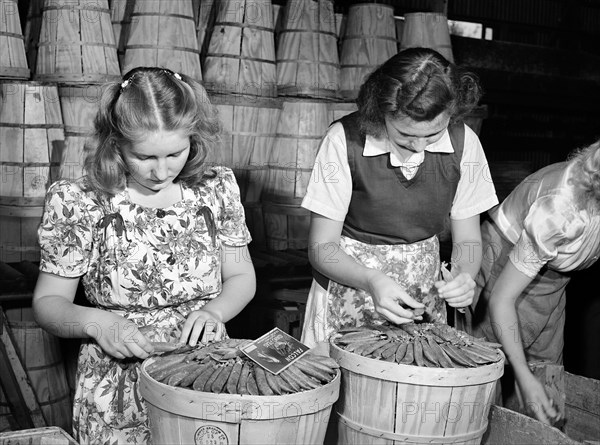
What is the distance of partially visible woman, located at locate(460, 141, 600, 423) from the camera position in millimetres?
2877

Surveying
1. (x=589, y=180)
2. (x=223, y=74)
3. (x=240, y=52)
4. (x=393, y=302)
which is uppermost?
(x=240, y=52)

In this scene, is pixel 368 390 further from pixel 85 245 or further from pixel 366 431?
pixel 85 245

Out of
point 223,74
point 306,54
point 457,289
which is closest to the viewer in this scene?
point 457,289

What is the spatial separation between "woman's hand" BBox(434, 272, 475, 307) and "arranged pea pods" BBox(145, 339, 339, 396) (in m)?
0.45

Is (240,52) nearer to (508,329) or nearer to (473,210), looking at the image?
(473,210)

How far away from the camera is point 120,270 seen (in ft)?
7.88

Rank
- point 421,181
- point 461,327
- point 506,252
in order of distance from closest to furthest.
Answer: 1. point 421,181
2. point 461,327
3. point 506,252

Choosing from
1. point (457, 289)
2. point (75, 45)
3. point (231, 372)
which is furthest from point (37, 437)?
point (75, 45)

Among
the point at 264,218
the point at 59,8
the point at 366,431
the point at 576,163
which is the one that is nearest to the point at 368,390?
the point at 366,431

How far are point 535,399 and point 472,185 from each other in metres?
0.75

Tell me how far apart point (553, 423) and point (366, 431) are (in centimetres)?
87

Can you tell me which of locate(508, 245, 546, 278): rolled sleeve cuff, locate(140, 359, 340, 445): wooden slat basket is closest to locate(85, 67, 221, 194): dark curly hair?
locate(140, 359, 340, 445): wooden slat basket

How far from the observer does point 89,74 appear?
4.00m

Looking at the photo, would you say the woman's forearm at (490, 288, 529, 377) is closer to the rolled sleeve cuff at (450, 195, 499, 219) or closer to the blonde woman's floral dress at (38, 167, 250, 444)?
the rolled sleeve cuff at (450, 195, 499, 219)
